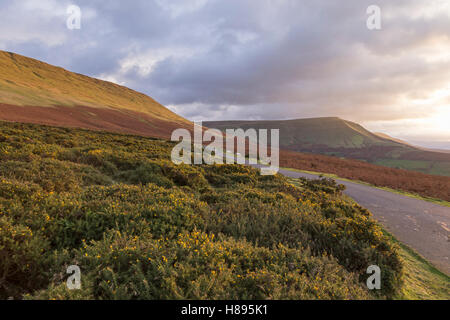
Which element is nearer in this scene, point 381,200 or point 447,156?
point 381,200

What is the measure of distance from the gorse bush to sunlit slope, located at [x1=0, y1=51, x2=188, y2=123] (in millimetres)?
47471

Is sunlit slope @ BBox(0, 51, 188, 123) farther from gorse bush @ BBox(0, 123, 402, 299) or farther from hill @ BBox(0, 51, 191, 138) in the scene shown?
gorse bush @ BBox(0, 123, 402, 299)

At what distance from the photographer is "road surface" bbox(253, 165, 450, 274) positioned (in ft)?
19.2

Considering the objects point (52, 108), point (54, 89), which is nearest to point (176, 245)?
point (52, 108)

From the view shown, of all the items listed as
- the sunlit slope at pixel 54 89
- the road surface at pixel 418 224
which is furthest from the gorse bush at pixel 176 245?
the sunlit slope at pixel 54 89

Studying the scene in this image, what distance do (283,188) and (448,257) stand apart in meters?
5.16

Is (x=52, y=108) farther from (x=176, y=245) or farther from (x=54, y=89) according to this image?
(x=176, y=245)

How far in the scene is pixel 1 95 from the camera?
39.5 m

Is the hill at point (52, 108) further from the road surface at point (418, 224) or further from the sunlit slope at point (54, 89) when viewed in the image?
the road surface at point (418, 224)
